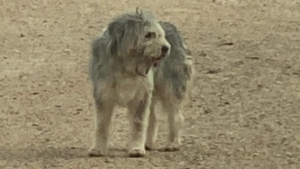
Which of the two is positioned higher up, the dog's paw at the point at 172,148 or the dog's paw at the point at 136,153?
the dog's paw at the point at 136,153

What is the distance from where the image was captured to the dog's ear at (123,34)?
25.7ft

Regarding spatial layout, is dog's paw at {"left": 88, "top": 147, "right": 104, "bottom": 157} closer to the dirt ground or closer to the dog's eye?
the dirt ground

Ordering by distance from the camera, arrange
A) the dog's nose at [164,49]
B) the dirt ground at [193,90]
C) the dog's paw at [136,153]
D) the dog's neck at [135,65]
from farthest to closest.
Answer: the dirt ground at [193,90], the dog's paw at [136,153], the dog's neck at [135,65], the dog's nose at [164,49]

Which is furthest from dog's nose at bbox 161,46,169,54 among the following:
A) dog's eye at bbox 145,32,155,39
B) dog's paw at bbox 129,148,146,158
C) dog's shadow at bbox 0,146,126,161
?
dog's shadow at bbox 0,146,126,161

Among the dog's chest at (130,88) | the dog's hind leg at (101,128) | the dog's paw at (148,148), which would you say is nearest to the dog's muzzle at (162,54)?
the dog's chest at (130,88)

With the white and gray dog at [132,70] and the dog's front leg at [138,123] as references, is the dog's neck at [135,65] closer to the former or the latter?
the white and gray dog at [132,70]

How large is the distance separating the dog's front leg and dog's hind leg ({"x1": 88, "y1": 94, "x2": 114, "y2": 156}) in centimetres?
19

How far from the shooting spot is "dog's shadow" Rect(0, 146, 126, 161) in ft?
26.6

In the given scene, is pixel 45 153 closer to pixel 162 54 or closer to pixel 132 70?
pixel 132 70

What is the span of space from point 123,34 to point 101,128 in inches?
33.7

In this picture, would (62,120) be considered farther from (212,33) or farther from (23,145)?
(212,33)

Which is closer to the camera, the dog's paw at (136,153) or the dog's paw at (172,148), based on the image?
the dog's paw at (136,153)

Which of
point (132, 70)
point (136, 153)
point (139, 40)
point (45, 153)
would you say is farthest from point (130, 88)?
point (45, 153)

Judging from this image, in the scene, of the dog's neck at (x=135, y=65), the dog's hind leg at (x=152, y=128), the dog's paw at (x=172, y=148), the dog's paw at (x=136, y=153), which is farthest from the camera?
the dog's hind leg at (x=152, y=128)
